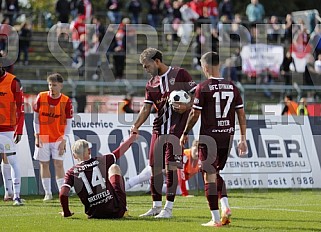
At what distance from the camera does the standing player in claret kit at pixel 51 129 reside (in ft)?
53.5

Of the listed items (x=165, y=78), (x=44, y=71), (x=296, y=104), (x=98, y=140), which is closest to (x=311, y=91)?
(x=296, y=104)

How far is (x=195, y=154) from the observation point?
57.4ft

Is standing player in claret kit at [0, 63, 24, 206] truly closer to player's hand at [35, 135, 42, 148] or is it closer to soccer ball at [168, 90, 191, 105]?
player's hand at [35, 135, 42, 148]

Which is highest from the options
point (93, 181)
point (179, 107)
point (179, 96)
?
point (179, 96)

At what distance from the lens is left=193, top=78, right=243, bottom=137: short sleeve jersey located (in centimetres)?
1210

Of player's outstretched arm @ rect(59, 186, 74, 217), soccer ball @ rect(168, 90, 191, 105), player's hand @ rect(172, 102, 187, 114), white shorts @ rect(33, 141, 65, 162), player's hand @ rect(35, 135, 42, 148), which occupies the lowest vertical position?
player's outstretched arm @ rect(59, 186, 74, 217)

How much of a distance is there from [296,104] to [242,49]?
5.55 metres

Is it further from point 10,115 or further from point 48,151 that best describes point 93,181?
point 48,151

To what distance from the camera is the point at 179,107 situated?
12.9 meters

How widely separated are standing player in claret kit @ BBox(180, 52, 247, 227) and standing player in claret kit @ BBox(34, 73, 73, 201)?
4.65 metres

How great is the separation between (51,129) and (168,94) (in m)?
4.11

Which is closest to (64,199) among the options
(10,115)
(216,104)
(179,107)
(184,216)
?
(184,216)

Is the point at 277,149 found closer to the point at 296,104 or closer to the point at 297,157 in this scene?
the point at 297,157

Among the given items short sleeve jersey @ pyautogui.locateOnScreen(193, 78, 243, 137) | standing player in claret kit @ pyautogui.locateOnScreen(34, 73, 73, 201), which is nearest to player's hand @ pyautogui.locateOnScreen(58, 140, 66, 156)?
standing player in claret kit @ pyautogui.locateOnScreen(34, 73, 73, 201)
